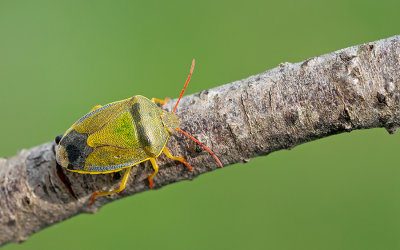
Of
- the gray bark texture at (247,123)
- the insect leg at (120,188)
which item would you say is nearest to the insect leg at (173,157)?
the gray bark texture at (247,123)

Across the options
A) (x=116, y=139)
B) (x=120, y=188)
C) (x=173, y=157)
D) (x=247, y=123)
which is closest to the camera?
(x=247, y=123)

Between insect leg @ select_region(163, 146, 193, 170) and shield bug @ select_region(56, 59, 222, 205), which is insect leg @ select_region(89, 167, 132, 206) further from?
insect leg @ select_region(163, 146, 193, 170)

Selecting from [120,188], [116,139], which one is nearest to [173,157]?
[120,188]

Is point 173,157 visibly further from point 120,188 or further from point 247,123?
point 247,123

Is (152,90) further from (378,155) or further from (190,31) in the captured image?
(378,155)

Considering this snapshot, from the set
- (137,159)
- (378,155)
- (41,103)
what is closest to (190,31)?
(41,103)

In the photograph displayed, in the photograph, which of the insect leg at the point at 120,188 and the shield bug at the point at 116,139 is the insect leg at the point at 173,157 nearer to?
the shield bug at the point at 116,139
